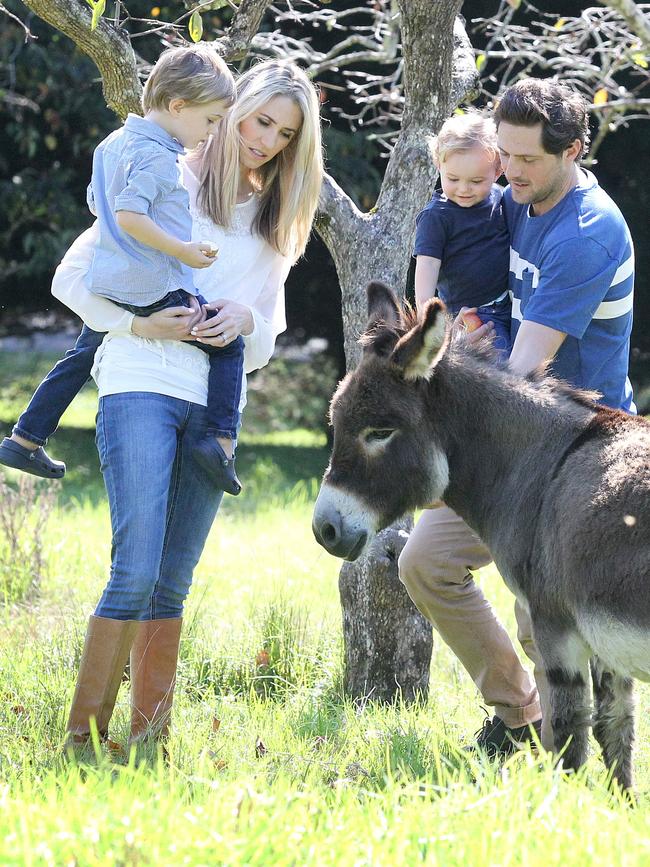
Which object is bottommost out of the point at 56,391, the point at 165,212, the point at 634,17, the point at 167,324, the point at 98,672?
the point at 98,672

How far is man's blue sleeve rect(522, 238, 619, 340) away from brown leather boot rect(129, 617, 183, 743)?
6.03ft

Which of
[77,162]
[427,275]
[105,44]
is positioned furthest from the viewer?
[77,162]

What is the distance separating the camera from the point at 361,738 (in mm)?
4051

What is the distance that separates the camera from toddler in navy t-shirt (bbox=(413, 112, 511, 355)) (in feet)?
13.4

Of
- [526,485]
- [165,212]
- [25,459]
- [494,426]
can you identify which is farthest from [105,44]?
[526,485]

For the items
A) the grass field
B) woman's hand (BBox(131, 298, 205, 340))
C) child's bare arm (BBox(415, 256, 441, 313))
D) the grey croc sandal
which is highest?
child's bare arm (BBox(415, 256, 441, 313))

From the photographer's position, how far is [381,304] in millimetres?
3760

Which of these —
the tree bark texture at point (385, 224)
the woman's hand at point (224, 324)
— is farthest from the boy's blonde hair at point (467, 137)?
the woman's hand at point (224, 324)

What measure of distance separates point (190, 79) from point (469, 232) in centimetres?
133

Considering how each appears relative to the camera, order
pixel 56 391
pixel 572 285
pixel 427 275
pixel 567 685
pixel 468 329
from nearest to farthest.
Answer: pixel 567 685 → pixel 572 285 → pixel 56 391 → pixel 468 329 → pixel 427 275

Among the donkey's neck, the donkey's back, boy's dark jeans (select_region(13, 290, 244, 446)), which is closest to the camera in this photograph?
the donkey's back

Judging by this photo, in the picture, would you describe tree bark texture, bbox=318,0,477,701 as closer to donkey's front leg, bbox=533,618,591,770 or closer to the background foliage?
donkey's front leg, bbox=533,618,591,770

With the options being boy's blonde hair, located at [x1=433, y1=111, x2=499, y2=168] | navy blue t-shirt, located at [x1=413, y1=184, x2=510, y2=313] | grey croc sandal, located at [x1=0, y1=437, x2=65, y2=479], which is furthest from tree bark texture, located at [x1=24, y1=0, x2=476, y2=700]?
grey croc sandal, located at [x1=0, y1=437, x2=65, y2=479]

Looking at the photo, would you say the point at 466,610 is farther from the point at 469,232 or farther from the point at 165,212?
the point at 165,212
